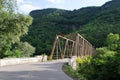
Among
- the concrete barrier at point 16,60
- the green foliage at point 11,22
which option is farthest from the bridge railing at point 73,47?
the green foliage at point 11,22

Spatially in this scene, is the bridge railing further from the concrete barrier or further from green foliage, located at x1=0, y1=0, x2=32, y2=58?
green foliage, located at x1=0, y1=0, x2=32, y2=58

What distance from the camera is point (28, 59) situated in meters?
41.2

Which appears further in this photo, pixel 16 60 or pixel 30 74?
pixel 16 60

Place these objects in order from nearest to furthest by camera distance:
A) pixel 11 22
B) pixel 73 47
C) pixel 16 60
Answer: pixel 16 60, pixel 11 22, pixel 73 47

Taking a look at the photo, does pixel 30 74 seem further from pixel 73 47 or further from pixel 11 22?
pixel 73 47

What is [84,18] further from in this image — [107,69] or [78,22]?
[107,69]

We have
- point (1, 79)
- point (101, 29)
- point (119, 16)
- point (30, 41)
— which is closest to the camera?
point (1, 79)

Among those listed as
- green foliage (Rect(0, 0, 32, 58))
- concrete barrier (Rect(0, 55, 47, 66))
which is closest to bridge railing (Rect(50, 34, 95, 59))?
concrete barrier (Rect(0, 55, 47, 66))

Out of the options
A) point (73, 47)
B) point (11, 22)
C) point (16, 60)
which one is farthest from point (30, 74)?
point (73, 47)

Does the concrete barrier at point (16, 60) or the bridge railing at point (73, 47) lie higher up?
the bridge railing at point (73, 47)

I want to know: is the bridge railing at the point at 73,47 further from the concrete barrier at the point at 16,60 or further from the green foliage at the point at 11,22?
the green foliage at the point at 11,22

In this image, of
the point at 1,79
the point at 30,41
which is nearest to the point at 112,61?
the point at 1,79

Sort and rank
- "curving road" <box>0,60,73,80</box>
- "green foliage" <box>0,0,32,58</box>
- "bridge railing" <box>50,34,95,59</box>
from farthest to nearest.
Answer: "bridge railing" <box>50,34,95,59</box> < "green foliage" <box>0,0,32,58</box> < "curving road" <box>0,60,73,80</box>

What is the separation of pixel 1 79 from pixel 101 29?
355ft
